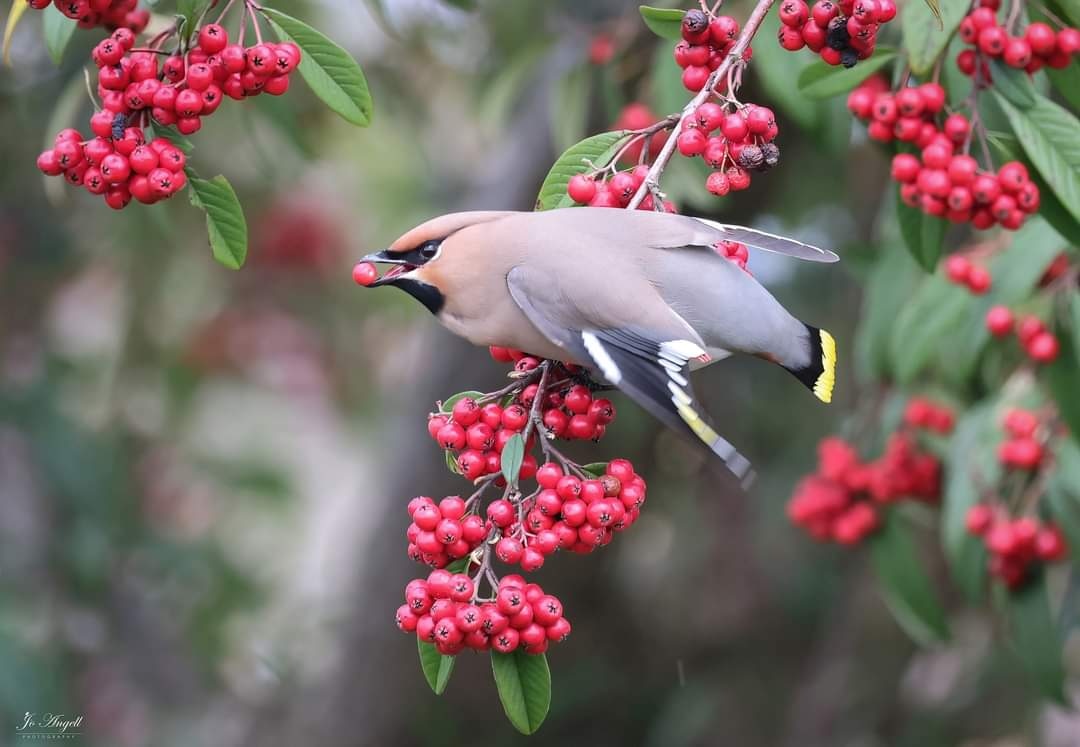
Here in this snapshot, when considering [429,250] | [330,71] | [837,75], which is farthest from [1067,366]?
[330,71]

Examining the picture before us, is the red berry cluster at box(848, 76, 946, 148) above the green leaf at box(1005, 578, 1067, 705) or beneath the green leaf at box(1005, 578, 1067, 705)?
above

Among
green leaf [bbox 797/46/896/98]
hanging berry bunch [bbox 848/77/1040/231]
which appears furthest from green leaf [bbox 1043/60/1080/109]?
green leaf [bbox 797/46/896/98]

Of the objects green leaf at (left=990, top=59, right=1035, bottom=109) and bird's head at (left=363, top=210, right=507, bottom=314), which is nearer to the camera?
bird's head at (left=363, top=210, right=507, bottom=314)

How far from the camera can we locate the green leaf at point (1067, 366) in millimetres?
2541

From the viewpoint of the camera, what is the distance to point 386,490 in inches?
171

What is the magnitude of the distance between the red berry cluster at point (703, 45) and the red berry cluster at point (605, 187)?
158 mm

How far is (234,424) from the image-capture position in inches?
310

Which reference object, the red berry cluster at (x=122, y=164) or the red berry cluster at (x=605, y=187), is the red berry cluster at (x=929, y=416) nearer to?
the red berry cluster at (x=605, y=187)

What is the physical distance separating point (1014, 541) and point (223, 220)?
5.99 ft

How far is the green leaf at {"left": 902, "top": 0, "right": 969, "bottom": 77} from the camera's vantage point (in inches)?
75.9

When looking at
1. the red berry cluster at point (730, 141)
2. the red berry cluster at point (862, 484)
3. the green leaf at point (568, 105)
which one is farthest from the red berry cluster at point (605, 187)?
the red berry cluster at point (862, 484)

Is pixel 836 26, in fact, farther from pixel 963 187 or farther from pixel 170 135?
pixel 170 135

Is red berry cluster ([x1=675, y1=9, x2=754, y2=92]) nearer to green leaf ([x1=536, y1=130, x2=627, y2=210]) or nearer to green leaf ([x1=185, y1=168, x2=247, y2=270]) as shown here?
green leaf ([x1=536, y1=130, x2=627, y2=210])

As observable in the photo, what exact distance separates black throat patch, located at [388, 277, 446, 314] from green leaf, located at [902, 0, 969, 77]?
31.6 inches
